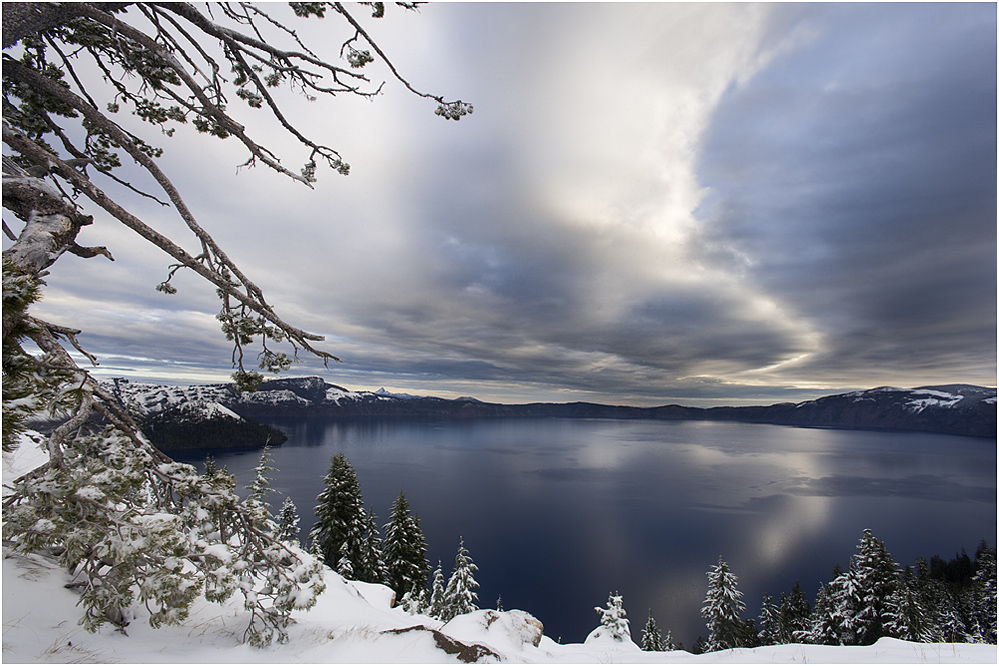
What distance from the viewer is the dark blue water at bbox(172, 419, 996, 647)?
4534 cm

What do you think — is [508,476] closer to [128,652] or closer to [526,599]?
[526,599]

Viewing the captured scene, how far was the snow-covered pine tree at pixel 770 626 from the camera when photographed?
32309 millimetres

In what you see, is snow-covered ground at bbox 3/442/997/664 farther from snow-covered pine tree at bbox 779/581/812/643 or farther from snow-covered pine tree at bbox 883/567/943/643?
snow-covered pine tree at bbox 779/581/812/643

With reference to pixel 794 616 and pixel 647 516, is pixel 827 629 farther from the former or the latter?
pixel 647 516

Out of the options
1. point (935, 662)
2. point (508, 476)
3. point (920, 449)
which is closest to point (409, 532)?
point (935, 662)

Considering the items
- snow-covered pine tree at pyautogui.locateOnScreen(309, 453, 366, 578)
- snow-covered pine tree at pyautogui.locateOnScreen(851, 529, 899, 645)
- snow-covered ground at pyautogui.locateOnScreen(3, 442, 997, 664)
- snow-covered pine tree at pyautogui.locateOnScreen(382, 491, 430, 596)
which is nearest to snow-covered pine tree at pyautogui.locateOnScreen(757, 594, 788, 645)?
snow-covered pine tree at pyautogui.locateOnScreen(851, 529, 899, 645)

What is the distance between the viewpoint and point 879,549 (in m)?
20.9

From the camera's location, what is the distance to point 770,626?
35.9 metres

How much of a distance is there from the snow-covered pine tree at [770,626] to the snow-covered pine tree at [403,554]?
3095 centimetres

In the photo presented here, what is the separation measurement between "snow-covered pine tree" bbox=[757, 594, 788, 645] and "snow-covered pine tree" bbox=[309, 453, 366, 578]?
35.7 m

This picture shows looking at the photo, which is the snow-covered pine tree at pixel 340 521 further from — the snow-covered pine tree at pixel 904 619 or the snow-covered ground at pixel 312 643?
the snow-covered pine tree at pixel 904 619

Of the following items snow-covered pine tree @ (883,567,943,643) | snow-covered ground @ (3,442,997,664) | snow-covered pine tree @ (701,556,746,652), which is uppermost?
snow-covered ground @ (3,442,997,664)

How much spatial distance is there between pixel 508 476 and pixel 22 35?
342 ft

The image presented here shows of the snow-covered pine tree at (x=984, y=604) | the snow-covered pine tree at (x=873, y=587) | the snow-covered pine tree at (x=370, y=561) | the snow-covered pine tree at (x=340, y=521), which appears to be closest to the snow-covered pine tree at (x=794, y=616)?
the snow-covered pine tree at (x=984, y=604)
